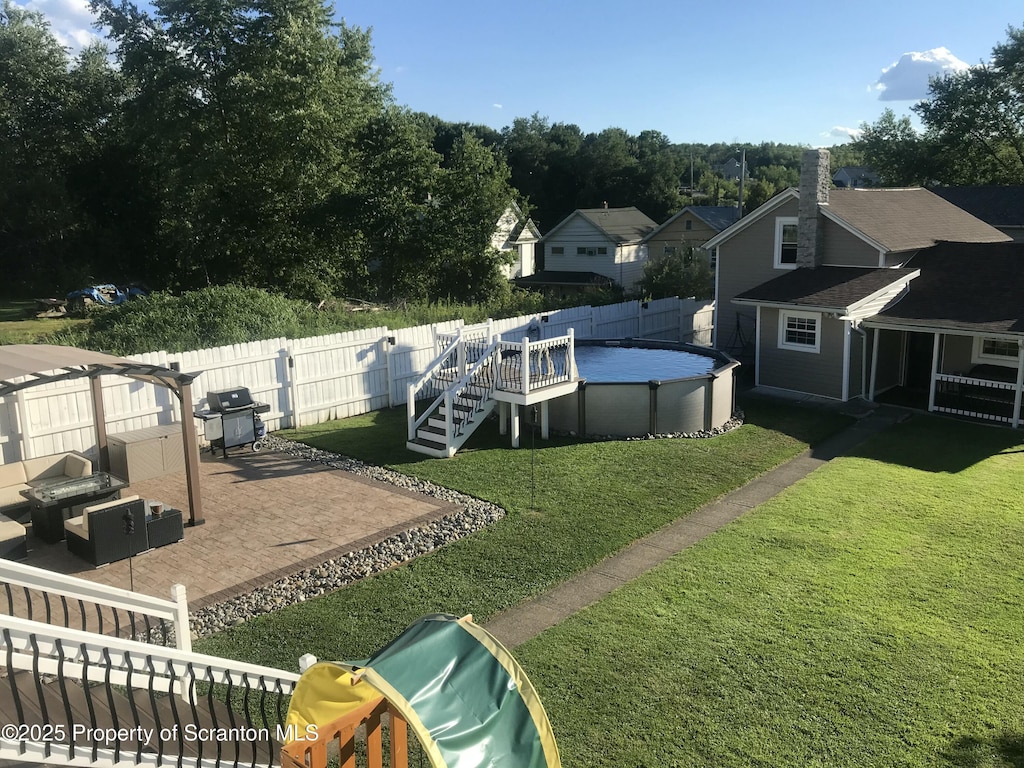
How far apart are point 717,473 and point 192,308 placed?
45.2 feet

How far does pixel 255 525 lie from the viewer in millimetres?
11078

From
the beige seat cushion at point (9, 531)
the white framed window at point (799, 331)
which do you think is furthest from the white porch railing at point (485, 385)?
the white framed window at point (799, 331)

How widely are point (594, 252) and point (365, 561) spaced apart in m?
39.6

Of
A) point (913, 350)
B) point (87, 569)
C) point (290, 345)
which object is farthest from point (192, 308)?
point (913, 350)

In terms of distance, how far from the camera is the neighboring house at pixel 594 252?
46.5 m

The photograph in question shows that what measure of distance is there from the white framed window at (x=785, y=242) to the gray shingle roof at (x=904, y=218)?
4.03ft

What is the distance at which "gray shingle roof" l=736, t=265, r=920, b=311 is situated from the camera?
1838 centimetres

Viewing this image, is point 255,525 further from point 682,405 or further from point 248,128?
point 248,128

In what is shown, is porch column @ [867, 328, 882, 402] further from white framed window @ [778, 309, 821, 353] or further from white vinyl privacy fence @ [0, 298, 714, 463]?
white vinyl privacy fence @ [0, 298, 714, 463]

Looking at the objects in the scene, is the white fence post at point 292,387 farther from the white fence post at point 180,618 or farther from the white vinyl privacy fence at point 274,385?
the white fence post at point 180,618

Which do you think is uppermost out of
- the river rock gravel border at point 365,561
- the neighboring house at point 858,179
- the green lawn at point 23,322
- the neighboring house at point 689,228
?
the neighboring house at point 858,179

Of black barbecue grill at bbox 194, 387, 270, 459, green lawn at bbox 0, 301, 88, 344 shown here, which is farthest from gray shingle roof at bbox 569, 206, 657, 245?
black barbecue grill at bbox 194, 387, 270, 459

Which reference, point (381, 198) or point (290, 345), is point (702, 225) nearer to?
point (381, 198)

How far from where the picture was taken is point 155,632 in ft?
26.7
